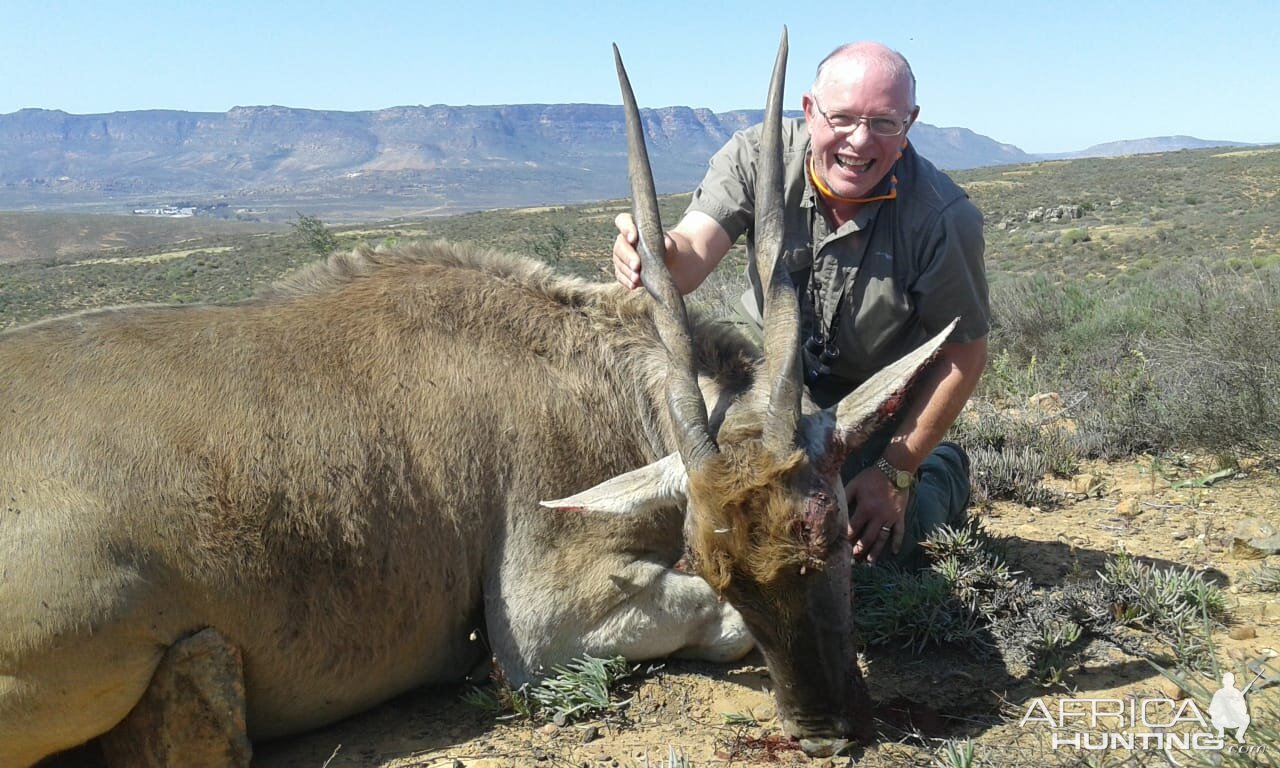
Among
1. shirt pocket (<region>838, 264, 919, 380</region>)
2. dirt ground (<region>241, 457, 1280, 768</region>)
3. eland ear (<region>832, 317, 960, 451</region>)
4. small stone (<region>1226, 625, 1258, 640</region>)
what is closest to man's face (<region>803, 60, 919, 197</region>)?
shirt pocket (<region>838, 264, 919, 380</region>)

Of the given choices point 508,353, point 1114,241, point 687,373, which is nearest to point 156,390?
point 508,353

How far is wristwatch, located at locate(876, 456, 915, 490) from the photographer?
4676mm

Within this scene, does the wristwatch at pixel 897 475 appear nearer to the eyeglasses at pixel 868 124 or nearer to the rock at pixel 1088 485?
the eyeglasses at pixel 868 124

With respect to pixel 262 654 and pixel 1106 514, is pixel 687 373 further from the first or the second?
pixel 1106 514

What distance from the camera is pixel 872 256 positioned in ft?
16.9

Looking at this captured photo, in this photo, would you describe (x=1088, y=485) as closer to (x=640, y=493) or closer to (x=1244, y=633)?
(x=1244, y=633)

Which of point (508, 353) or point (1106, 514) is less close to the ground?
point (508, 353)

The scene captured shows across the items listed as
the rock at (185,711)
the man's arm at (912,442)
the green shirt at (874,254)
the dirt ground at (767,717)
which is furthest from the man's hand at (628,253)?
the rock at (185,711)

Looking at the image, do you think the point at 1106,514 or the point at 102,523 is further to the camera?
the point at 1106,514

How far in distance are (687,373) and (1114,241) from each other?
33.1 metres

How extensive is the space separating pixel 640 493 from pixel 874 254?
1999 mm

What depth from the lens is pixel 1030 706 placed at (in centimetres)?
405

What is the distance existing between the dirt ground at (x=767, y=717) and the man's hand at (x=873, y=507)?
548 millimetres

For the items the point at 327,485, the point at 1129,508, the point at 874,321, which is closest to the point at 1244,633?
the point at 1129,508
